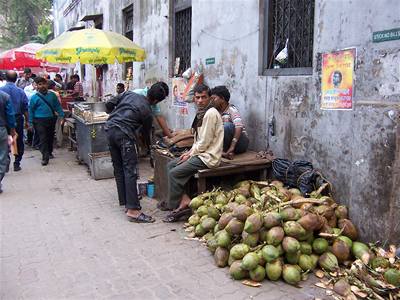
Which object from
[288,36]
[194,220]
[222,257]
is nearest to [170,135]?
[194,220]

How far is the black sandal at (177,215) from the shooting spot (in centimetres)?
518

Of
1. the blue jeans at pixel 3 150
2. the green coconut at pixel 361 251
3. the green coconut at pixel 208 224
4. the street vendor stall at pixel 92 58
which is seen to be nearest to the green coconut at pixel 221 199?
the green coconut at pixel 208 224

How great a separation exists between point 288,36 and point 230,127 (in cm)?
132

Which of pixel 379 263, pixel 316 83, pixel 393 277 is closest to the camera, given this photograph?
pixel 393 277

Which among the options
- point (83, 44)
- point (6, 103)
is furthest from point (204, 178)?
point (83, 44)

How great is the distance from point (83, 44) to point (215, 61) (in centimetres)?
283

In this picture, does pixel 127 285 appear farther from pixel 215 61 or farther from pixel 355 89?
pixel 215 61

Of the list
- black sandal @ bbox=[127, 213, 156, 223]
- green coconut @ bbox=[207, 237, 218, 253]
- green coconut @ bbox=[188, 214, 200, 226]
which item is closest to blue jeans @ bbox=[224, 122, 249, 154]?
green coconut @ bbox=[188, 214, 200, 226]

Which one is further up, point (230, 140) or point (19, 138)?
point (230, 140)

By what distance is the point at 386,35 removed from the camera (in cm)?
371

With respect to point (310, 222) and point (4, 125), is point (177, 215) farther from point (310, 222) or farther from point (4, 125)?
point (4, 125)

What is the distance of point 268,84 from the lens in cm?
539

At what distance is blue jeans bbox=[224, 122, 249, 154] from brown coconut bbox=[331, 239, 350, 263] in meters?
2.04

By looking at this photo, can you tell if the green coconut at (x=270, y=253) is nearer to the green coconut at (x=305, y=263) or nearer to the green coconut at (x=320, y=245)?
the green coconut at (x=305, y=263)
